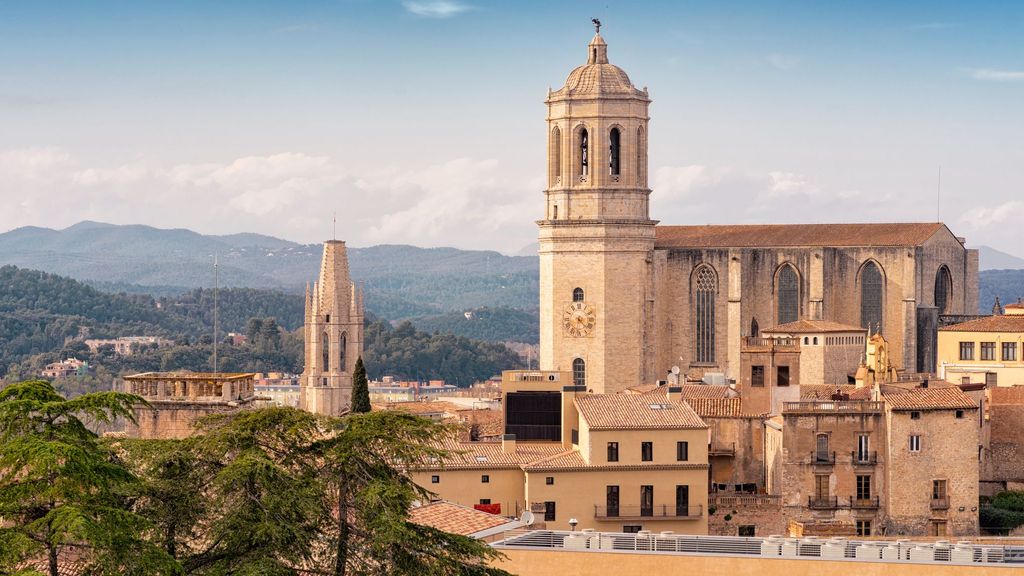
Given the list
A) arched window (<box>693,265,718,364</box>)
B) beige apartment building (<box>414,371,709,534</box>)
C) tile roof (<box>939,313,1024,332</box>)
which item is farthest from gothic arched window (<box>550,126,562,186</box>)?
beige apartment building (<box>414,371,709,534</box>)

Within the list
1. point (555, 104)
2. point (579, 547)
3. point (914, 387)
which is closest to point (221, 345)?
point (555, 104)

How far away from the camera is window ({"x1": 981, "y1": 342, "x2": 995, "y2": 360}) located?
7612 centimetres

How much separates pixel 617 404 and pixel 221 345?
14382cm

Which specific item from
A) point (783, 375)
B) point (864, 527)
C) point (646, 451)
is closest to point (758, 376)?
point (783, 375)

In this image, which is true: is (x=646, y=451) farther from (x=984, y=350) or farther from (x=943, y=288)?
(x=943, y=288)

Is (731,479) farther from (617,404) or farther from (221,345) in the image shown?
(221,345)

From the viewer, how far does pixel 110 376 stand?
541 feet

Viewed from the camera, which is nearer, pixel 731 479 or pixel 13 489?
pixel 13 489

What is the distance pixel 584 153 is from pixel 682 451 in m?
32.7

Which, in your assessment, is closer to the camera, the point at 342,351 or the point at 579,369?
the point at 579,369

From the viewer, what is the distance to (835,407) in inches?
2250

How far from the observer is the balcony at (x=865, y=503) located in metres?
56.4

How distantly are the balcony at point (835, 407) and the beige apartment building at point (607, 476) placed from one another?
11.5 ft

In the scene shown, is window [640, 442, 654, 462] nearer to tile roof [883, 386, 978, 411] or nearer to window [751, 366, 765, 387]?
tile roof [883, 386, 978, 411]
